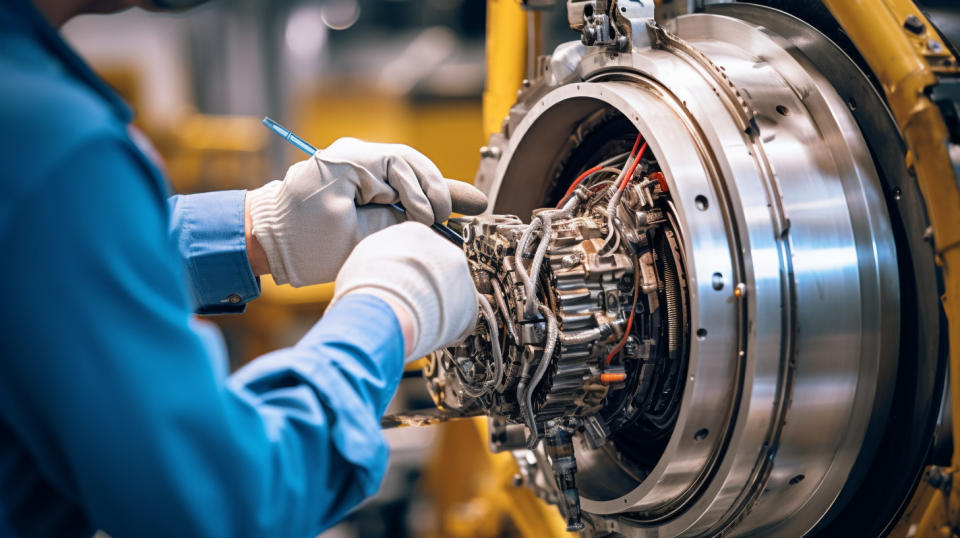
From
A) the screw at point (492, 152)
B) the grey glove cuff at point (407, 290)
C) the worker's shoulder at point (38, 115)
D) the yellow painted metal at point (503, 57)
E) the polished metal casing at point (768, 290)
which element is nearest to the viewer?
the worker's shoulder at point (38, 115)

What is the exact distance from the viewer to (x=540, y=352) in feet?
4.38

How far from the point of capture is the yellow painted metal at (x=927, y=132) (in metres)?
1.07

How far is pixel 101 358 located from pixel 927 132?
989 mm

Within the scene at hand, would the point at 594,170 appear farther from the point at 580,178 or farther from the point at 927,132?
the point at 927,132

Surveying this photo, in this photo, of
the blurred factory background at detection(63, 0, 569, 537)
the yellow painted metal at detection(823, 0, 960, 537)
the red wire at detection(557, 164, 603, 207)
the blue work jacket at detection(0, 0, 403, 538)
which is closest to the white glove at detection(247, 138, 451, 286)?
the red wire at detection(557, 164, 603, 207)

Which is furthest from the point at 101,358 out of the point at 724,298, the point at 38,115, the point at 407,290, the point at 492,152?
the point at 492,152

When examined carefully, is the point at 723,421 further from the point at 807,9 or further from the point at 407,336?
the point at 807,9

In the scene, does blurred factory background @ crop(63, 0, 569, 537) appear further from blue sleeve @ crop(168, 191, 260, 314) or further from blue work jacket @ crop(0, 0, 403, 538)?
blue work jacket @ crop(0, 0, 403, 538)

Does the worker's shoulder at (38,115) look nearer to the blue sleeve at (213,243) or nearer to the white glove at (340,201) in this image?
the white glove at (340,201)

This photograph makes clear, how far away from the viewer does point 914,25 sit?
114cm

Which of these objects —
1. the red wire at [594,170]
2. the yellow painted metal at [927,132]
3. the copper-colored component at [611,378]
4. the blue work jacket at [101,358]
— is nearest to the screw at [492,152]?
the red wire at [594,170]

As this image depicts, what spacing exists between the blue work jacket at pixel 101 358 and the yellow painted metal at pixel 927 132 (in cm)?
80

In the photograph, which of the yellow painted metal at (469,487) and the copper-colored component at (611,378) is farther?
the yellow painted metal at (469,487)

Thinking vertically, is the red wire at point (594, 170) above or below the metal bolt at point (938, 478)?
above
